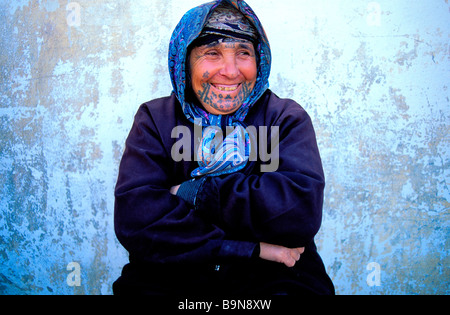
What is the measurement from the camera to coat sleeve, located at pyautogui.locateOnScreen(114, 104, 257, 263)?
1.65 metres

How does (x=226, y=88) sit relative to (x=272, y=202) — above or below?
above

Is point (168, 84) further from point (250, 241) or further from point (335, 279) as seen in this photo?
point (335, 279)

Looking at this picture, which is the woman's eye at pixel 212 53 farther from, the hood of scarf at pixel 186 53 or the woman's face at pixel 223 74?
the hood of scarf at pixel 186 53

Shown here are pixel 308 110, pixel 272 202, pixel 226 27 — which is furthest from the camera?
pixel 308 110

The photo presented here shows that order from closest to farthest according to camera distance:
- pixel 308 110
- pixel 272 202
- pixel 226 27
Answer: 1. pixel 272 202
2. pixel 226 27
3. pixel 308 110

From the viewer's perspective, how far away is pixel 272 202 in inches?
63.8

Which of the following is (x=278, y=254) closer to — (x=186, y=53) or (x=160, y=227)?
(x=160, y=227)

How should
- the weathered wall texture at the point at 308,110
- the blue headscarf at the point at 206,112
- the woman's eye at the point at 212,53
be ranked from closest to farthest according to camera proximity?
the blue headscarf at the point at 206,112 → the woman's eye at the point at 212,53 → the weathered wall texture at the point at 308,110

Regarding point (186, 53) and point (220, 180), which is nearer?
point (220, 180)

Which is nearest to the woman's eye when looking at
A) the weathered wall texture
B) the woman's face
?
the woman's face

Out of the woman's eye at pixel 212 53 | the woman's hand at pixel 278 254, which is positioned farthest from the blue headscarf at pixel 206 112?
the woman's hand at pixel 278 254

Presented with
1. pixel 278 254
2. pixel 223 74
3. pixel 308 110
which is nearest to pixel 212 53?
pixel 223 74

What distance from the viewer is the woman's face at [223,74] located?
1.92m

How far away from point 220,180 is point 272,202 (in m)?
0.28
